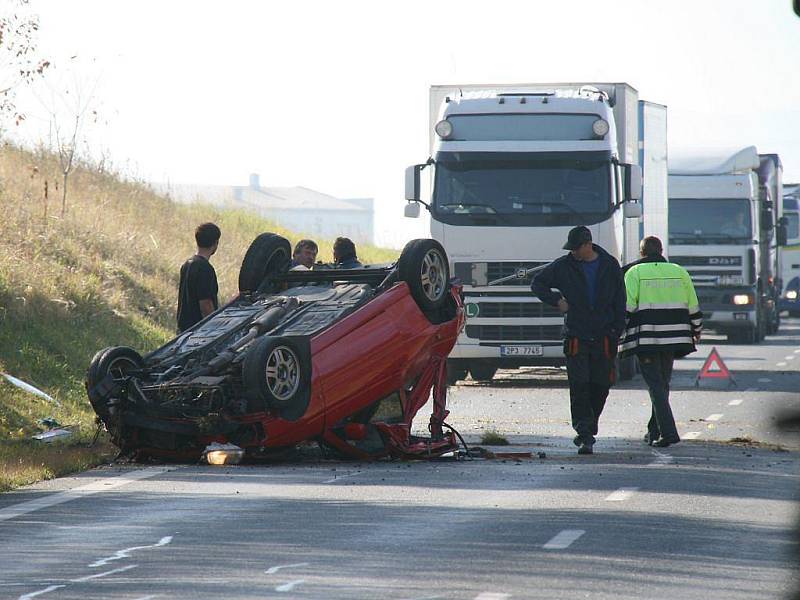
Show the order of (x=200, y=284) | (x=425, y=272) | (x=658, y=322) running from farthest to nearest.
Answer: (x=658, y=322), (x=200, y=284), (x=425, y=272)

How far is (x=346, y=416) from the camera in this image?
1254 cm

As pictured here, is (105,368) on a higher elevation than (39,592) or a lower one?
higher

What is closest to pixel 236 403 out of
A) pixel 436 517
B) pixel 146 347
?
pixel 436 517

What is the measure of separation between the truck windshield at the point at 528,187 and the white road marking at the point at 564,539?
1149 centimetres

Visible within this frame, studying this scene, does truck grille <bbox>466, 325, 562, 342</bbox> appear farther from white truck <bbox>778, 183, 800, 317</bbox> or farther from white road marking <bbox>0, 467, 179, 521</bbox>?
white truck <bbox>778, 183, 800, 317</bbox>

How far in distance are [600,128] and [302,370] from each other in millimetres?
8999

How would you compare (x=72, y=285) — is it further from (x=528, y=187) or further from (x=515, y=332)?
(x=528, y=187)

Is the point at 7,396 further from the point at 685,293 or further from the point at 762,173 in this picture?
the point at 762,173

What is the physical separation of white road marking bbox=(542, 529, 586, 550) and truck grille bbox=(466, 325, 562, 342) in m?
11.8

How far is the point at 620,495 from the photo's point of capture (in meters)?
10.4

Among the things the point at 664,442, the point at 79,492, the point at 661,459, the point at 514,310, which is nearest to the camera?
the point at 79,492

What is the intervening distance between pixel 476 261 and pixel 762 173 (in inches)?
635

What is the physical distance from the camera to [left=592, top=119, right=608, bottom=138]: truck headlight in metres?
19.9

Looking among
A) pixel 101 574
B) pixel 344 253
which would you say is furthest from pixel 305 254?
pixel 101 574
